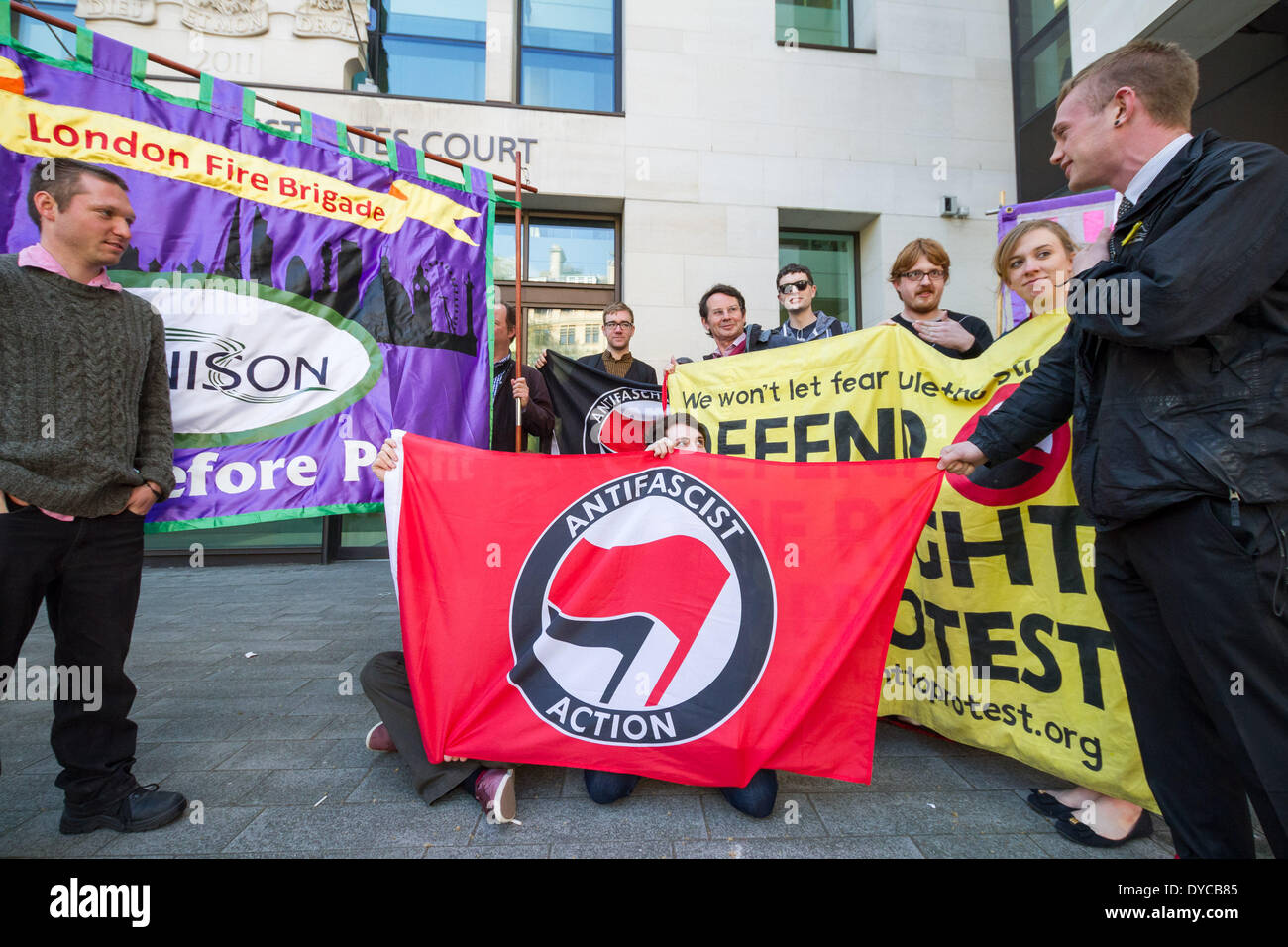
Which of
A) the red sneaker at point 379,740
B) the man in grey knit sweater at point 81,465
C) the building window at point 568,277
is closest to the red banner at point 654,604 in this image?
the red sneaker at point 379,740

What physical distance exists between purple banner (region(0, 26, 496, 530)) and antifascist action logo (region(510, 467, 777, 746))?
107cm

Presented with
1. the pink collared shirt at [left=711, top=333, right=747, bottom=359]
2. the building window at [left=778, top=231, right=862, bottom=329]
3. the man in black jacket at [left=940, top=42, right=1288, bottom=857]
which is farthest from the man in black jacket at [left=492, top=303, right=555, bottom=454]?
the building window at [left=778, top=231, right=862, bottom=329]

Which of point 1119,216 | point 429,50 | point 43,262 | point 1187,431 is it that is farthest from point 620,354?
point 429,50

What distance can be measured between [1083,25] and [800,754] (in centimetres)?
749

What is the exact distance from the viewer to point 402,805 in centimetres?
220

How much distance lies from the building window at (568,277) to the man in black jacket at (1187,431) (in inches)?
230

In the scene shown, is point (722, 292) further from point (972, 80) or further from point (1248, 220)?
point (972, 80)

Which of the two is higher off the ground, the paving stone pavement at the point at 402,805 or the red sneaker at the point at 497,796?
the red sneaker at the point at 497,796

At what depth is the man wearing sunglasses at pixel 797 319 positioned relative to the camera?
3.55 meters

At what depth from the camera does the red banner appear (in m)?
2.08

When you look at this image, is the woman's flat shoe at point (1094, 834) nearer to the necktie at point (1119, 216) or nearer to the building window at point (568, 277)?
the necktie at point (1119, 216)

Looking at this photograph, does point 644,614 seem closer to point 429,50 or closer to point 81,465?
point 81,465

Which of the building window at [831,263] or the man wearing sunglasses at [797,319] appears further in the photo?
the building window at [831,263]

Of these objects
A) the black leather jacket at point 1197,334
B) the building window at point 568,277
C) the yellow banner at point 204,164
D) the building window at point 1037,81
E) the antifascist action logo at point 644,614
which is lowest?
the antifascist action logo at point 644,614
